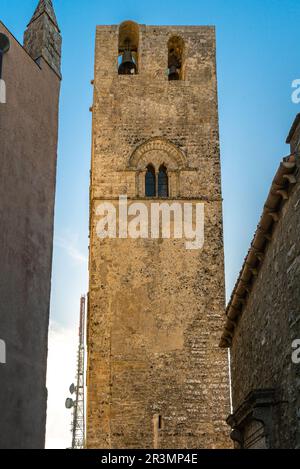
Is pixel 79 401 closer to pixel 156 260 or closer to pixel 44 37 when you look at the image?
pixel 156 260

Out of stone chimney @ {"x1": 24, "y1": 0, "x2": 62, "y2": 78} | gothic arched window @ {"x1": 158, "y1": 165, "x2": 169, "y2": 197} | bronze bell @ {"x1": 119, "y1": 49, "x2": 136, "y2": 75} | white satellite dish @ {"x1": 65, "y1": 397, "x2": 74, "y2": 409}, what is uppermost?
bronze bell @ {"x1": 119, "y1": 49, "x2": 136, "y2": 75}

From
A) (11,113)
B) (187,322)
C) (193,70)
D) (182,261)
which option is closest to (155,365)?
(187,322)

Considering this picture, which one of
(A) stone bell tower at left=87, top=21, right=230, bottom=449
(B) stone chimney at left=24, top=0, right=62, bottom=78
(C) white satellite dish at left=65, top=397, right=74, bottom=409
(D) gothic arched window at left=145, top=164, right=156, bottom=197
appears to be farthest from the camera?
(C) white satellite dish at left=65, top=397, right=74, bottom=409

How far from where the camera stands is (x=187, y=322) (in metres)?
19.9

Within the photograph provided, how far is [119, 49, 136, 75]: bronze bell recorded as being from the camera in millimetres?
23484

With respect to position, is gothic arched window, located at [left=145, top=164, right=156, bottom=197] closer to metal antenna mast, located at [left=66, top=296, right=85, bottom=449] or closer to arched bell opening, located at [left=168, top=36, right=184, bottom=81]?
arched bell opening, located at [left=168, top=36, right=184, bottom=81]

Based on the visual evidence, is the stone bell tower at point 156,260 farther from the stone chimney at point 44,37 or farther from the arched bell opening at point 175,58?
the stone chimney at point 44,37

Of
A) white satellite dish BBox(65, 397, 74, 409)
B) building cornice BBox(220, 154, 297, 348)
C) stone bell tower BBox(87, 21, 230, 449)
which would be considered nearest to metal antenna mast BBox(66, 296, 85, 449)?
white satellite dish BBox(65, 397, 74, 409)

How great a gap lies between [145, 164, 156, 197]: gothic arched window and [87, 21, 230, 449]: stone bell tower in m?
0.03

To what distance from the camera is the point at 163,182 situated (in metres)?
21.7

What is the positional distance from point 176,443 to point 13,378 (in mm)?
9927

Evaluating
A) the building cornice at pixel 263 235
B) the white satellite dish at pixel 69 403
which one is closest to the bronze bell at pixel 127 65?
the building cornice at pixel 263 235

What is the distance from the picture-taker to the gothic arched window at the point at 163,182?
2148 centimetres
